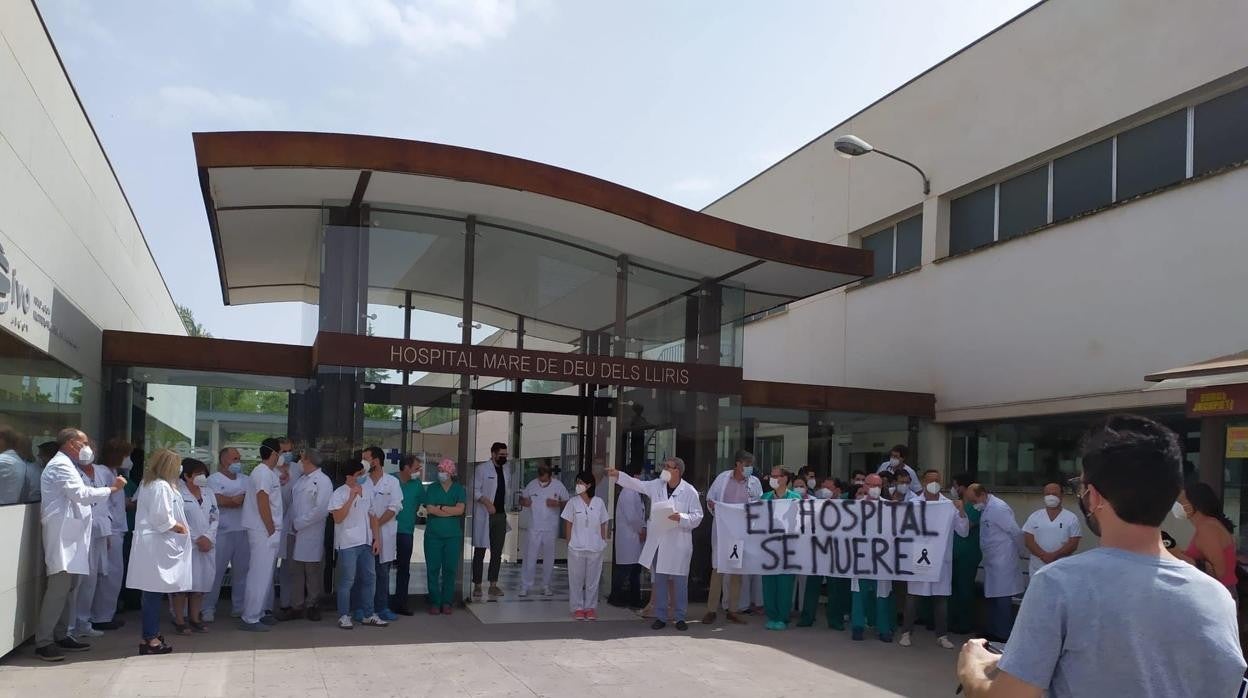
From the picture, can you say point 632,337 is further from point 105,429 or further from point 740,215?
point 740,215

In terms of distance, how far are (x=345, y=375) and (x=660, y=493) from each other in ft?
12.8

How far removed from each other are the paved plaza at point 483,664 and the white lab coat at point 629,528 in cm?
148

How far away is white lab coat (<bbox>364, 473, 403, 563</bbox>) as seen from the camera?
35.9ft

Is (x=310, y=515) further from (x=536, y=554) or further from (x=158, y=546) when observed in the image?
(x=536, y=554)

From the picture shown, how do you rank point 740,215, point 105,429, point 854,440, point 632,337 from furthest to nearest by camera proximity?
point 740,215
point 854,440
point 632,337
point 105,429

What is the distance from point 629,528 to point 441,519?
247 centimetres

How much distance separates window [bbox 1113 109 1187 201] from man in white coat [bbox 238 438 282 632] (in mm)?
11596

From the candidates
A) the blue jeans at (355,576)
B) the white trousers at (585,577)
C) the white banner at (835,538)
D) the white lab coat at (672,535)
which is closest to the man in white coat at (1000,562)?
the white banner at (835,538)

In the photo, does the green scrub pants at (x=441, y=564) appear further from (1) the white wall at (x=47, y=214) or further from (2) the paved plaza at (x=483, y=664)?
(1) the white wall at (x=47, y=214)

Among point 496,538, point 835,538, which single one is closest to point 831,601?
point 835,538

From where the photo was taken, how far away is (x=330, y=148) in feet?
34.2

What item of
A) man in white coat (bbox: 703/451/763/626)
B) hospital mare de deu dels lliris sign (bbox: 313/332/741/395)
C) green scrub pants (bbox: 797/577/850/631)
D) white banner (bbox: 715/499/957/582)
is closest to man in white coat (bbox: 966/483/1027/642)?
white banner (bbox: 715/499/957/582)

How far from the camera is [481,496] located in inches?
505

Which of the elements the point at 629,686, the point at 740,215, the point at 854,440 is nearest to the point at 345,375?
the point at 629,686
